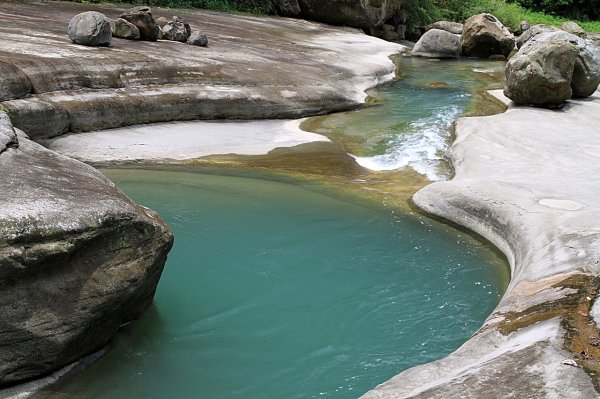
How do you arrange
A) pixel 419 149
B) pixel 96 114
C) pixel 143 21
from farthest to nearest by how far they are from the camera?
pixel 143 21 → pixel 419 149 → pixel 96 114

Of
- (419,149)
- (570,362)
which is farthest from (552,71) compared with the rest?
(570,362)

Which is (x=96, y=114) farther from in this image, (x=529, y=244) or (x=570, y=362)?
(x=570, y=362)

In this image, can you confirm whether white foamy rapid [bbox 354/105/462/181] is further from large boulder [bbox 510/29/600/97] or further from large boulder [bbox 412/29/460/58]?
large boulder [bbox 412/29/460/58]

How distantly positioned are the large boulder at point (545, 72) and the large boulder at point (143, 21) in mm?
8170

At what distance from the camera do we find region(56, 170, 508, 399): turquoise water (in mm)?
6352

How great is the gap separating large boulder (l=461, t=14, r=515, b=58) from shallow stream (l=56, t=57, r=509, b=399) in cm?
A: 1670

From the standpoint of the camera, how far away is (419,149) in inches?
529

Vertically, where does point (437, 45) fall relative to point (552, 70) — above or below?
below

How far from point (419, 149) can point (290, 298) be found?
6415 millimetres

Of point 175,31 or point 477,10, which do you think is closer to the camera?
point 175,31

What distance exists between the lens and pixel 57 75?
12.8 m

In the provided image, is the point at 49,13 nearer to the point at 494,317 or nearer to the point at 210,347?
the point at 210,347

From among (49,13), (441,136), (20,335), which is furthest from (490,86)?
(20,335)

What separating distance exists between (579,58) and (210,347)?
12.9 m
